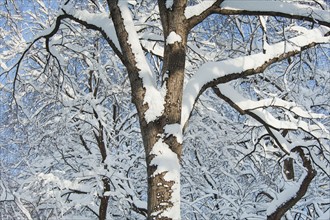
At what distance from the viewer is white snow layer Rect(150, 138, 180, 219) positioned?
132 inches

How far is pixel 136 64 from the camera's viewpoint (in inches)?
148

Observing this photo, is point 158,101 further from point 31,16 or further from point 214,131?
point 31,16

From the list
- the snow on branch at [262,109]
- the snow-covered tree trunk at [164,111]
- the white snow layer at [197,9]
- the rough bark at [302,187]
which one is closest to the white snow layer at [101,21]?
the snow-covered tree trunk at [164,111]

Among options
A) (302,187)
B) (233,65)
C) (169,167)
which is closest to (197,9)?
(233,65)

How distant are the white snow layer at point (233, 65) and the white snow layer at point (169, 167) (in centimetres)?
33

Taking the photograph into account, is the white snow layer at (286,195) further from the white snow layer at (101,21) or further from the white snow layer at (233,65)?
the white snow layer at (101,21)

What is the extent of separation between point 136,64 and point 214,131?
4.75 m

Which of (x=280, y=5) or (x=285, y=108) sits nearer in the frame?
(x=280, y=5)

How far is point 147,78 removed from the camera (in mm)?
3695

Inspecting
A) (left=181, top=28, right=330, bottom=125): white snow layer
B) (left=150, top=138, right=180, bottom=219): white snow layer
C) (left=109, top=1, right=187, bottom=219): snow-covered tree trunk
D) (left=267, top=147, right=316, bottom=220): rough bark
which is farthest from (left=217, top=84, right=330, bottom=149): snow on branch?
(left=267, top=147, right=316, bottom=220): rough bark

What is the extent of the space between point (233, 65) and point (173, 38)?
56 cm

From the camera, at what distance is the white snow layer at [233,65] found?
3.79 m

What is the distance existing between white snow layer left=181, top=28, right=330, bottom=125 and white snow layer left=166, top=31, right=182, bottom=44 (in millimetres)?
306

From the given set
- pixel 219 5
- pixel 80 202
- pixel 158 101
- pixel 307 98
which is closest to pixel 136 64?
pixel 158 101
